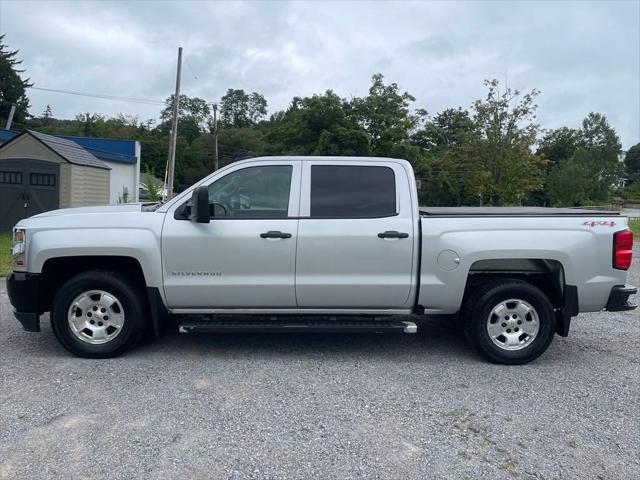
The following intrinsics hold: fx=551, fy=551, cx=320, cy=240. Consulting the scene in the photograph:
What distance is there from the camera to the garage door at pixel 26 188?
618 inches

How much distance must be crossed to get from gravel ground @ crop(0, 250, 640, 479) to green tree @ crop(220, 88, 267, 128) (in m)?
92.0

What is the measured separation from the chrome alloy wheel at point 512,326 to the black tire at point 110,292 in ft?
10.9

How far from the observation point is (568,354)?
18.8ft

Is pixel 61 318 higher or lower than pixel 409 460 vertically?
higher

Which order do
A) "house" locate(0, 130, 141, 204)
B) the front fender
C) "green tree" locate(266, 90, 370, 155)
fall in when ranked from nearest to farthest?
the front fender, "house" locate(0, 130, 141, 204), "green tree" locate(266, 90, 370, 155)

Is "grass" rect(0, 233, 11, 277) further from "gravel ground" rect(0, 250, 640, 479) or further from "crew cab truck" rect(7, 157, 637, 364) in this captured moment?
"crew cab truck" rect(7, 157, 637, 364)

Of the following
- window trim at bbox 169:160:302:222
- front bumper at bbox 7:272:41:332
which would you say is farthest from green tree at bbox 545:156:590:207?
front bumper at bbox 7:272:41:332

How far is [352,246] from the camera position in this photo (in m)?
5.06

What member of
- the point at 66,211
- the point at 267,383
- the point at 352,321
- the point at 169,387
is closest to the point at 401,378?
the point at 352,321

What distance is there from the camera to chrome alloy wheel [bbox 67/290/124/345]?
5121mm

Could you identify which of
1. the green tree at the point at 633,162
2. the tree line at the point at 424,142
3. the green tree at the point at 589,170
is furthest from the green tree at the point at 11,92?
the green tree at the point at 633,162

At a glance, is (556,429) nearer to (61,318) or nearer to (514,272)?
(514,272)

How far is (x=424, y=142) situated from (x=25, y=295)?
48814 mm

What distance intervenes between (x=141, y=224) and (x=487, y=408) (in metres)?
3.38
